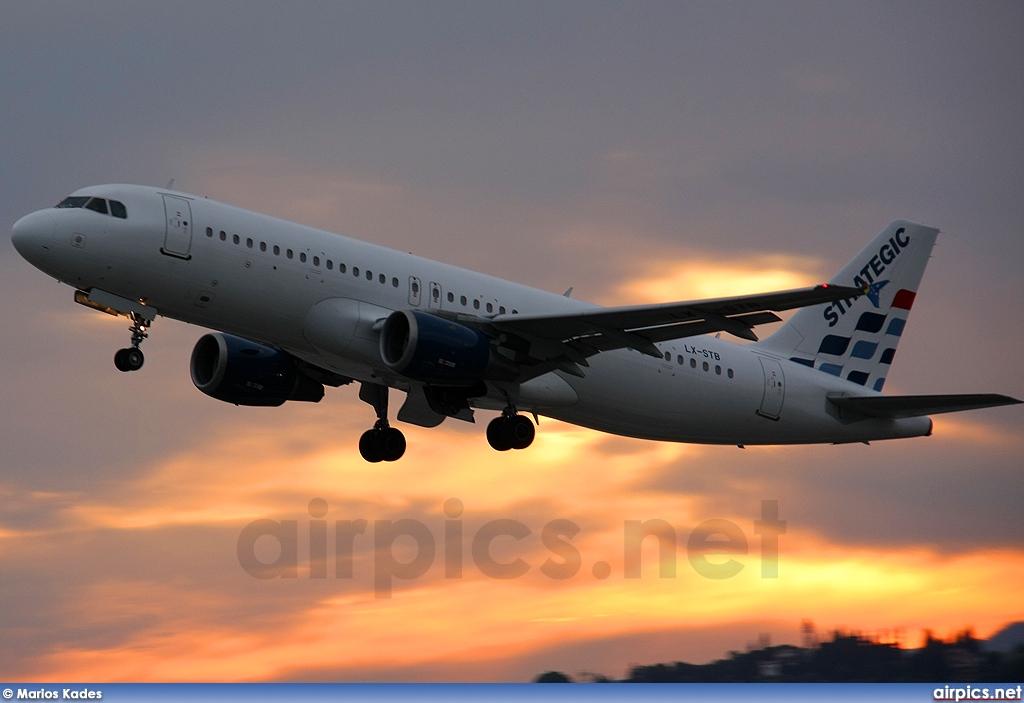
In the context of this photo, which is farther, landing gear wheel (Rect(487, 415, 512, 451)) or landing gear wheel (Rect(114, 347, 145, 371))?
landing gear wheel (Rect(487, 415, 512, 451))

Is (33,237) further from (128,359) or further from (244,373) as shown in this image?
(244,373)

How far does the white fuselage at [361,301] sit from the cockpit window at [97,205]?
160 mm

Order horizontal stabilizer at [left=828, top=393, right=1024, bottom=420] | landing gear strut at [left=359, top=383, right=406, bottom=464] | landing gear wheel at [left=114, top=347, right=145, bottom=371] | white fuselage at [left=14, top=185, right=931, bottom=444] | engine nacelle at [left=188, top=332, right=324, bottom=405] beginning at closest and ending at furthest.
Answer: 1. white fuselage at [left=14, top=185, right=931, bottom=444]
2. landing gear wheel at [left=114, top=347, right=145, bottom=371]
3. horizontal stabilizer at [left=828, top=393, right=1024, bottom=420]
4. engine nacelle at [left=188, top=332, right=324, bottom=405]
5. landing gear strut at [left=359, top=383, right=406, bottom=464]

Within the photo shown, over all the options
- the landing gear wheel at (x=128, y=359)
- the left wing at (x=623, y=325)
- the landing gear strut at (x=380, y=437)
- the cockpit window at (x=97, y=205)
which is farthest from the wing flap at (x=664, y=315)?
the cockpit window at (x=97, y=205)

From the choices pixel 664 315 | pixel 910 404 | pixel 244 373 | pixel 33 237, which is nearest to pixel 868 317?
pixel 910 404

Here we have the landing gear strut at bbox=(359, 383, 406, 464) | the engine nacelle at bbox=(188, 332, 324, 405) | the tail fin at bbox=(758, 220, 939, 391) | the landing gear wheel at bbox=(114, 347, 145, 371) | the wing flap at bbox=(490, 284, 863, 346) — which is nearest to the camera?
the wing flap at bbox=(490, 284, 863, 346)

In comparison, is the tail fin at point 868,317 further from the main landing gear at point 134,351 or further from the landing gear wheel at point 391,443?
the main landing gear at point 134,351

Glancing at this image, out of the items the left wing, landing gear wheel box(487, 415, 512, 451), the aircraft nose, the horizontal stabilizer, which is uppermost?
the aircraft nose

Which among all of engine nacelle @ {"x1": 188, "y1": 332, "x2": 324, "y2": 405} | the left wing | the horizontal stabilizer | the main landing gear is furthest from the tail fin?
the main landing gear

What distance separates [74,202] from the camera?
32.1 m

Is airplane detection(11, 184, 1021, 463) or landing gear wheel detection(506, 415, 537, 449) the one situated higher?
airplane detection(11, 184, 1021, 463)

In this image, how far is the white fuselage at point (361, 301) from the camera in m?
31.5

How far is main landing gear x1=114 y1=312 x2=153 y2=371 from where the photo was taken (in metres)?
32.6

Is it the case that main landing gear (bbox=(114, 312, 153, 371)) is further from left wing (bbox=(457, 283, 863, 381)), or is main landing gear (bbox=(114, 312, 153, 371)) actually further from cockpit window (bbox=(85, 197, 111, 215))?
left wing (bbox=(457, 283, 863, 381))
